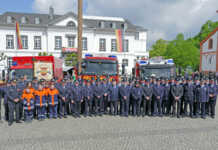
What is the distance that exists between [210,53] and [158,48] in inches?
1120

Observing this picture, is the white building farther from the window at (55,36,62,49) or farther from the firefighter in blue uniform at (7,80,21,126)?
the firefighter in blue uniform at (7,80,21,126)

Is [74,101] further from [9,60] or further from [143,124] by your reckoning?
[9,60]

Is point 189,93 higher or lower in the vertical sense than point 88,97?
higher

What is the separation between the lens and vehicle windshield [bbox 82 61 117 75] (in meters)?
11.9

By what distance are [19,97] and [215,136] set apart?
715 centimetres

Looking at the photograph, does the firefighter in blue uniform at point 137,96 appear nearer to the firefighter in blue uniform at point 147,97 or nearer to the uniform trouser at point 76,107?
the firefighter in blue uniform at point 147,97

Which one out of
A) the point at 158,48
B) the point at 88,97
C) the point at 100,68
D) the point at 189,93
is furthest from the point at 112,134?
the point at 158,48

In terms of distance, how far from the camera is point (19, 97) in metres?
7.45

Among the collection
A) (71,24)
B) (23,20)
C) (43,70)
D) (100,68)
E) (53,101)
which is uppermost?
(23,20)

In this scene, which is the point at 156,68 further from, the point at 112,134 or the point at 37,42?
the point at 37,42

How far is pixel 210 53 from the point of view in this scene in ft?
117

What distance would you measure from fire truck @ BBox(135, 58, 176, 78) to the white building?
75.8 feet

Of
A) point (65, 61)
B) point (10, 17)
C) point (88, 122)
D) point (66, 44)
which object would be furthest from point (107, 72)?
point (10, 17)

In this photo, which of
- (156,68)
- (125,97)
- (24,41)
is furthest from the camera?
(24,41)
